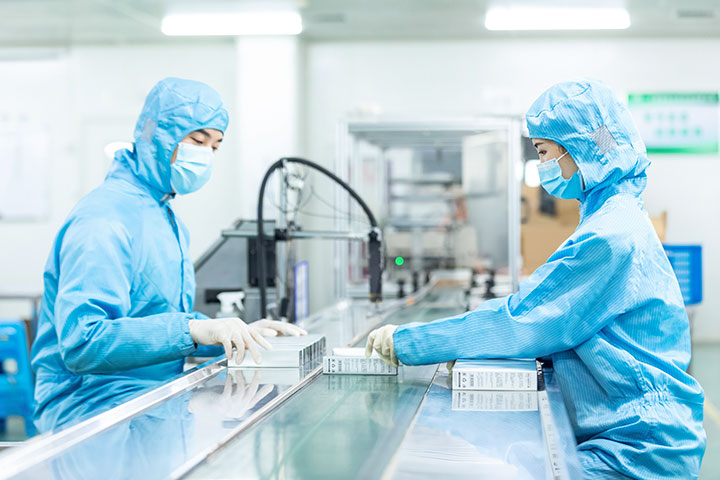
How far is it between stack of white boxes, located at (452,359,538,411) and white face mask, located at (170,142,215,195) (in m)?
0.96

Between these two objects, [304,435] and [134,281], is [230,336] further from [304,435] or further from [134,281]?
[304,435]

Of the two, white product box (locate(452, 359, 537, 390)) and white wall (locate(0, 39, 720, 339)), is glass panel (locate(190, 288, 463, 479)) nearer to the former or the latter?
white product box (locate(452, 359, 537, 390))

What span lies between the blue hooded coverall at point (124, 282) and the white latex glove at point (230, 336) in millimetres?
50

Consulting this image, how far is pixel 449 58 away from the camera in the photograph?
19.6 ft

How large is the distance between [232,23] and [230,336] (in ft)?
13.4

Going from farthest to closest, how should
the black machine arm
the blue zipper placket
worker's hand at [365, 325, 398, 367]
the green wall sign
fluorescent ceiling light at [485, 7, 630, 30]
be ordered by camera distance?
1. the green wall sign
2. fluorescent ceiling light at [485, 7, 630, 30]
3. the black machine arm
4. the blue zipper placket
5. worker's hand at [365, 325, 398, 367]

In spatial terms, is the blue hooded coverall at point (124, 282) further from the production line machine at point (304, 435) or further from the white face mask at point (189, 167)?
the production line machine at point (304, 435)

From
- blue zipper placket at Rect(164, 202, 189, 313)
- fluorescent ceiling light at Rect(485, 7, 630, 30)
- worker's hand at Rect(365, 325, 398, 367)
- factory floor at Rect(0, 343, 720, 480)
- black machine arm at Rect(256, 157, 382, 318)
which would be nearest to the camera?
worker's hand at Rect(365, 325, 398, 367)

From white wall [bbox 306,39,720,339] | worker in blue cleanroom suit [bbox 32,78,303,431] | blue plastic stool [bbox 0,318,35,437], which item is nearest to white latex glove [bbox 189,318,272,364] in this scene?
worker in blue cleanroom suit [bbox 32,78,303,431]

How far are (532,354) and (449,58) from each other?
4.91m

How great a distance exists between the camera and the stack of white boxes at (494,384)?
135cm

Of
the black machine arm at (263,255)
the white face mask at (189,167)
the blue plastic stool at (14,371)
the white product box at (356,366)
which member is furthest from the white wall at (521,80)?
the white product box at (356,366)

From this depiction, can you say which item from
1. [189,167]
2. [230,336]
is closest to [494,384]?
[230,336]

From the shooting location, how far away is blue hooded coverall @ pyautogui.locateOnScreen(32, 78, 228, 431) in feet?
5.23
